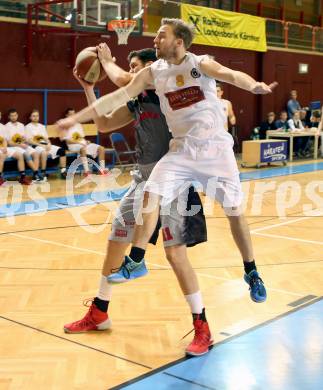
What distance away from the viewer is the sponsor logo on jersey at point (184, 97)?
382 centimetres

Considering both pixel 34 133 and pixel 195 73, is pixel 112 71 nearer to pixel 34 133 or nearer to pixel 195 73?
pixel 195 73

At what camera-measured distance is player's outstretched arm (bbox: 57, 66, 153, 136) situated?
12.7 ft

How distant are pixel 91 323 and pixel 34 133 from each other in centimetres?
906

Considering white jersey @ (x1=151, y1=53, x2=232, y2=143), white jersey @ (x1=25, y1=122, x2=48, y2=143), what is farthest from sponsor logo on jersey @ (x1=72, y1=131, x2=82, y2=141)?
white jersey @ (x1=151, y1=53, x2=232, y2=143)

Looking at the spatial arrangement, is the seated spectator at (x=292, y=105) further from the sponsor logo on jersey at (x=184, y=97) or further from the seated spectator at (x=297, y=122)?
the sponsor logo on jersey at (x=184, y=97)

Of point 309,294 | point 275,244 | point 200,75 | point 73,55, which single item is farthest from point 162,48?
point 73,55

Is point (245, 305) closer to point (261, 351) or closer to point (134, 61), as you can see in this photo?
point (261, 351)

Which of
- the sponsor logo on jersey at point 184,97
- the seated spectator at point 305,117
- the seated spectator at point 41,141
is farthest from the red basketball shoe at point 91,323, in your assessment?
the seated spectator at point 305,117

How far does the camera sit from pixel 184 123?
3.87m

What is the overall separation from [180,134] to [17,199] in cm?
707

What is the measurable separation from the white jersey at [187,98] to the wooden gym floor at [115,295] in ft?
4.76

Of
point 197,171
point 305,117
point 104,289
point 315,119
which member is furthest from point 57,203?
point 305,117

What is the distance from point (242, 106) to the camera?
19.6m

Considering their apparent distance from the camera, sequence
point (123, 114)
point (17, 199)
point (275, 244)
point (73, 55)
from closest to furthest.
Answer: point (123, 114) < point (275, 244) < point (17, 199) < point (73, 55)
